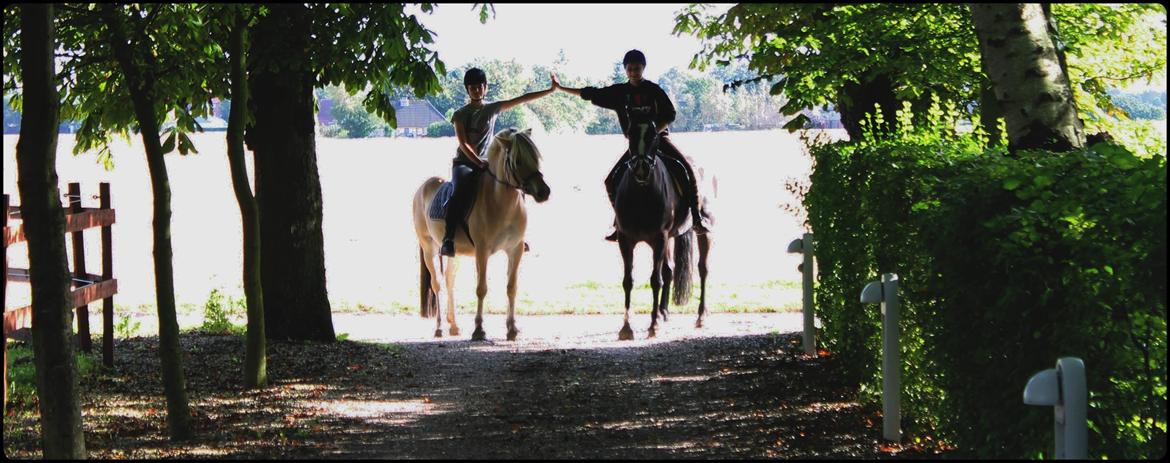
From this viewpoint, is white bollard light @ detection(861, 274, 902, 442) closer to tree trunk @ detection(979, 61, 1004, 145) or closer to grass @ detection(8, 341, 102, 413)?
tree trunk @ detection(979, 61, 1004, 145)

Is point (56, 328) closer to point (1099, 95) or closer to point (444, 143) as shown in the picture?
point (1099, 95)

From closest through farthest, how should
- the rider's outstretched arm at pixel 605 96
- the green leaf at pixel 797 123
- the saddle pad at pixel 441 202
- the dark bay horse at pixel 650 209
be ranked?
the green leaf at pixel 797 123, the dark bay horse at pixel 650 209, the rider's outstretched arm at pixel 605 96, the saddle pad at pixel 441 202

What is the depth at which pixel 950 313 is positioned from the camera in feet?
18.6

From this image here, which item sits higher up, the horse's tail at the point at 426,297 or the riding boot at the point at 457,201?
the riding boot at the point at 457,201

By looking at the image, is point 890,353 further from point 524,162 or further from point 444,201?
point 444,201

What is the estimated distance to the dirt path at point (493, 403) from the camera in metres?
7.39

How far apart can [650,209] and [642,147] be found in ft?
3.13

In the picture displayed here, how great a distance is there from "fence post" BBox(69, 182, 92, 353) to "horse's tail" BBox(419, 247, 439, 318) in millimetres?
4655

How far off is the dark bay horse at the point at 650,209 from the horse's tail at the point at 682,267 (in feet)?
1.92

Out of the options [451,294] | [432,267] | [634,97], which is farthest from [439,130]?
[634,97]

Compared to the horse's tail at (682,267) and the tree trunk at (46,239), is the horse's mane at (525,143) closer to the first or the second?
the horse's tail at (682,267)

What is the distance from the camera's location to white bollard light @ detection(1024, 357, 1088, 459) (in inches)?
173

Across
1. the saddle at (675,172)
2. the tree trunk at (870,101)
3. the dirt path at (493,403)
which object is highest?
the tree trunk at (870,101)

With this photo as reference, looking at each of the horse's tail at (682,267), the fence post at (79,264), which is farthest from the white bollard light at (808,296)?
the fence post at (79,264)
